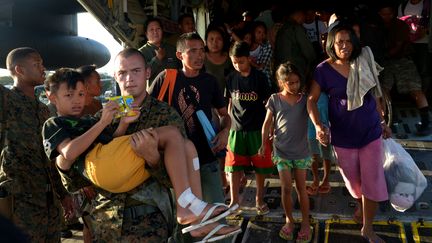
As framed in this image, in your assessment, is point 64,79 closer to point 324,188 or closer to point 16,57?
point 16,57

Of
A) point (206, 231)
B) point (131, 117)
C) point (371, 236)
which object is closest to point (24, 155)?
point (131, 117)

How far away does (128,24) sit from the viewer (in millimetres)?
5246

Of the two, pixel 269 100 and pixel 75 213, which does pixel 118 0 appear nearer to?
pixel 269 100

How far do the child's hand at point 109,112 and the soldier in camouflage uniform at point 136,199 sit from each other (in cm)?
19

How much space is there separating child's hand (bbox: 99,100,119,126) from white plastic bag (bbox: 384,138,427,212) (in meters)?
2.44

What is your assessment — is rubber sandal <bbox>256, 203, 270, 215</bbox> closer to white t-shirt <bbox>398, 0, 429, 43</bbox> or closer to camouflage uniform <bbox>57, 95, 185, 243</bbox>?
camouflage uniform <bbox>57, 95, 185, 243</bbox>

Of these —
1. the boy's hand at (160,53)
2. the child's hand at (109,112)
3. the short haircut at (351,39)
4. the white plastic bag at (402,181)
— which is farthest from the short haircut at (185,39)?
the white plastic bag at (402,181)

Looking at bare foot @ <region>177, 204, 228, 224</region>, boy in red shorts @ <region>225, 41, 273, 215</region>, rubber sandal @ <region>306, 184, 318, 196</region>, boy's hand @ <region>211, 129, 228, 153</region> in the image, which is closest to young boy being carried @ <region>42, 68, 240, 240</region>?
bare foot @ <region>177, 204, 228, 224</region>

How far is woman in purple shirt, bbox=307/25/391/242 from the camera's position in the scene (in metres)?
3.18

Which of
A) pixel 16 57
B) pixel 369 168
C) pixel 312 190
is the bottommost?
pixel 312 190

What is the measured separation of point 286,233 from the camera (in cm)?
339

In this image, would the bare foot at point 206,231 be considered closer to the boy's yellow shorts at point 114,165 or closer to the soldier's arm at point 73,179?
the boy's yellow shorts at point 114,165

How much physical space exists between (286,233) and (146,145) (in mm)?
2010

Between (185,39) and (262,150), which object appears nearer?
(185,39)
